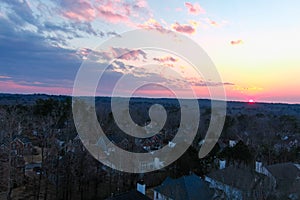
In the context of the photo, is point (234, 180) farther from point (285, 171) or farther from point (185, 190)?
point (285, 171)

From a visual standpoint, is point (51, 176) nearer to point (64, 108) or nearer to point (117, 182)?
point (117, 182)

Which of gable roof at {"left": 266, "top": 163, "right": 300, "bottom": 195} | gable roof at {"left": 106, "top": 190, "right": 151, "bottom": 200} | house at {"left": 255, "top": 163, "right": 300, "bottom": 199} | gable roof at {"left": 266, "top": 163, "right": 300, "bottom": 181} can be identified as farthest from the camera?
gable roof at {"left": 266, "top": 163, "right": 300, "bottom": 181}

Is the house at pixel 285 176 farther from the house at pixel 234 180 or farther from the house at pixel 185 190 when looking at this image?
the house at pixel 185 190

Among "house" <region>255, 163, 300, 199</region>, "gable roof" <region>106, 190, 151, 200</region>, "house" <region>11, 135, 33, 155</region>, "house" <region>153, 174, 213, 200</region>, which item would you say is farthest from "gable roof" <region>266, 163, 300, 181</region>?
"house" <region>11, 135, 33, 155</region>

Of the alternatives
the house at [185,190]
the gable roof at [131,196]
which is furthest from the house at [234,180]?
the gable roof at [131,196]

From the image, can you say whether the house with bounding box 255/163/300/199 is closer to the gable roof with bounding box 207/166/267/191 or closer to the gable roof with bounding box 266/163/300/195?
the gable roof with bounding box 266/163/300/195

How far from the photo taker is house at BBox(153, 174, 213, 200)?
14.7m

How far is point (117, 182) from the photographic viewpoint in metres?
20.5

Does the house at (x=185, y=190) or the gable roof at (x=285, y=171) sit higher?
the gable roof at (x=285, y=171)

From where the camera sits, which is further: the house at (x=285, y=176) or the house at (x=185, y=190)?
the house at (x=285, y=176)

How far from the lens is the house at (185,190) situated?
48.3ft

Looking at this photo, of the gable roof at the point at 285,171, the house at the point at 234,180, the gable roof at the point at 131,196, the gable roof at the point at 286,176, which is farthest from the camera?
the gable roof at the point at 285,171

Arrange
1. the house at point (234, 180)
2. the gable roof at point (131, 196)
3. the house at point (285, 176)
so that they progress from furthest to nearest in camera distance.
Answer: the house at point (285, 176), the house at point (234, 180), the gable roof at point (131, 196)

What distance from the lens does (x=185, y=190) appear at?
48.8 ft
